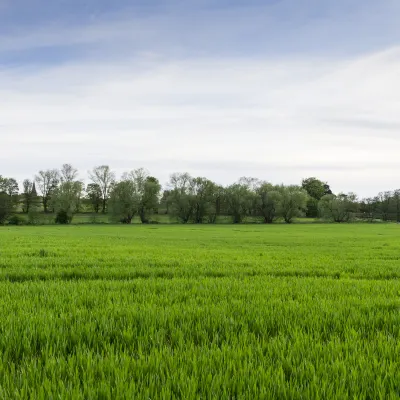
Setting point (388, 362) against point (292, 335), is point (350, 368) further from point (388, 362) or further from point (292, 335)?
point (292, 335)

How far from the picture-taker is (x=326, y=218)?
120500mm

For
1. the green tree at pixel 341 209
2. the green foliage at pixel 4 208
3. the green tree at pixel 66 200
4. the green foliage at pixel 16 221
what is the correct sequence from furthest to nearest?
the green tree at pixel 341 209, the green tree at pixel 66 200, the green foliage at pixel 4 208, the green foliage at pixel 16 221

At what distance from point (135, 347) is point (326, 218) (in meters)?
125

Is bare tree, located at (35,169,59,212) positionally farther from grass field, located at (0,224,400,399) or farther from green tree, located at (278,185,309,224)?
grass field, located at (0,224,400,399)

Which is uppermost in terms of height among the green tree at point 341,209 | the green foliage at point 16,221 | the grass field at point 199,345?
the green tree at point 341,209

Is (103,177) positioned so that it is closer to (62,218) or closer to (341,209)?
(62,218)

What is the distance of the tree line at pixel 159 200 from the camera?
→ 331 feet

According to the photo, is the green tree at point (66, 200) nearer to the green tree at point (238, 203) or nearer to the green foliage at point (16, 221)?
the green foliage at point (16, 221)

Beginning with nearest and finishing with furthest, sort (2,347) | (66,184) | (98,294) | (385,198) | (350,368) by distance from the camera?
(350,368)
(2,347)
(98,294)
(66,184)
(385,198)

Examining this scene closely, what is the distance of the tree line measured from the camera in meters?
101

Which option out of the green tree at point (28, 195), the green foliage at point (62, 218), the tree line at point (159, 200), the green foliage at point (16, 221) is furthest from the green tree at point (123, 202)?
the green tree at point (28, 195)

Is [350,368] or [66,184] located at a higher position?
[66,184]

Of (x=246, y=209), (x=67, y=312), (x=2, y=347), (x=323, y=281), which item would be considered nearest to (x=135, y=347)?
(x=2, y=347)

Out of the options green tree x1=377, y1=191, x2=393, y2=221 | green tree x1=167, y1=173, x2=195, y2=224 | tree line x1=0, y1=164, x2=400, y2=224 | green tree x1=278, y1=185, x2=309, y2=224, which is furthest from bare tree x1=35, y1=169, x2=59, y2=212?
green tree x1=377, y1=191, x2=393, y2=221
